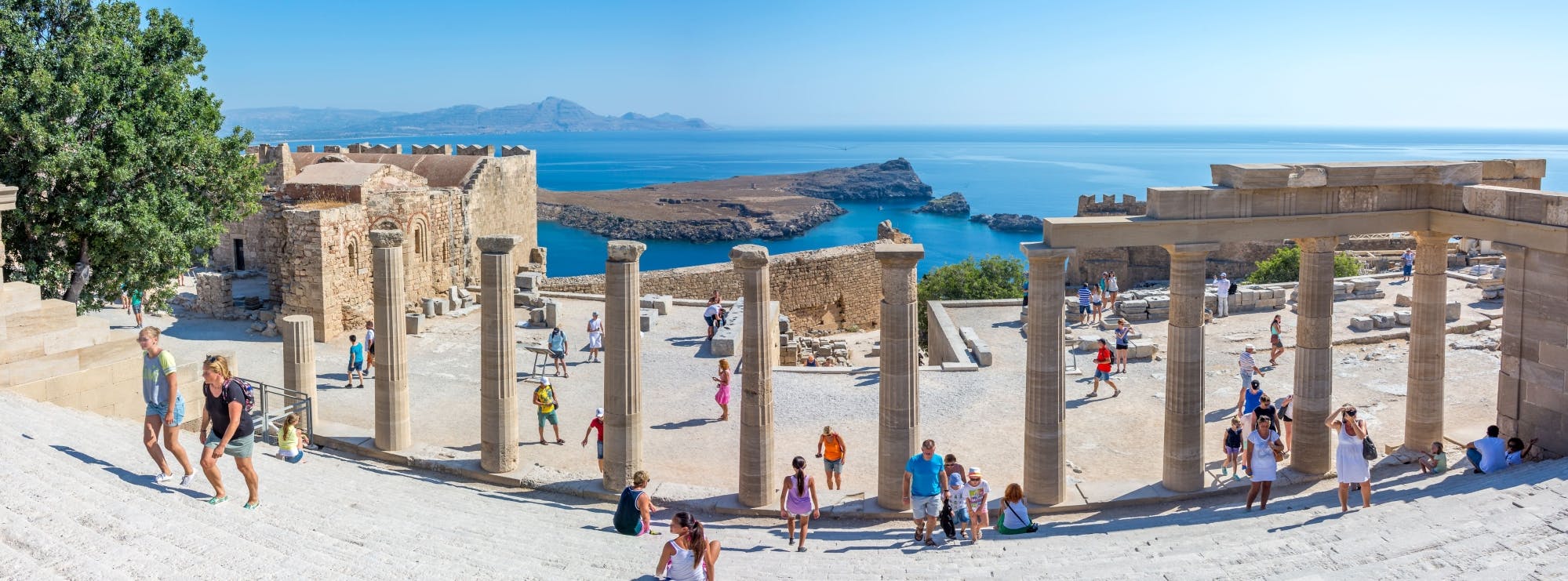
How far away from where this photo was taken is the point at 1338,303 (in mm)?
26875

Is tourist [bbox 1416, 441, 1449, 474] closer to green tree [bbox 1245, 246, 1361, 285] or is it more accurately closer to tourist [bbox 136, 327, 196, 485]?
tourist [bbox 136, 327, 196, 485]

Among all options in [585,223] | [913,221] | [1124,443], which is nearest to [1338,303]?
[1124,443]

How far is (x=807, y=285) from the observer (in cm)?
3500

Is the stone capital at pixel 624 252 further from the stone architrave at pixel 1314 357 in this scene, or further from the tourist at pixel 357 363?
the tourist at pixel 357 363

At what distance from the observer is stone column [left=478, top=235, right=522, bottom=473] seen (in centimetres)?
1409

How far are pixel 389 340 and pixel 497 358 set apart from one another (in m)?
1.85

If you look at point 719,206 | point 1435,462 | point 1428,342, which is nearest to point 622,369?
point 1435,462

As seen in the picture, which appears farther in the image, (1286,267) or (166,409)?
(1286,267)

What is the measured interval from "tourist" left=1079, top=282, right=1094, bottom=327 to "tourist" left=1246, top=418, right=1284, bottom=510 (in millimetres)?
12858

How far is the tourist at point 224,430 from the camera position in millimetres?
10344

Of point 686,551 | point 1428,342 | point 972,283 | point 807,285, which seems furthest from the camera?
point 972,283

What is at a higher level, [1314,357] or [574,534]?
[1314,357]

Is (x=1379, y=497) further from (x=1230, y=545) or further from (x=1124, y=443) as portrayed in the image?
(x=1124, y=443)

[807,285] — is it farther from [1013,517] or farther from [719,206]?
[719,206]
